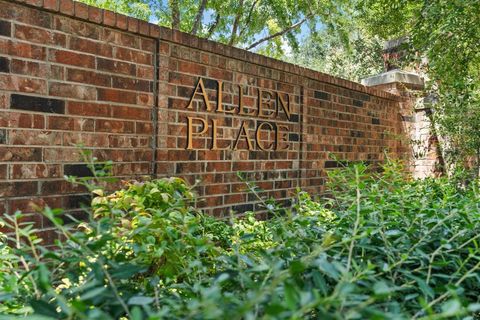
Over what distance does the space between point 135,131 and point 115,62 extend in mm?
480

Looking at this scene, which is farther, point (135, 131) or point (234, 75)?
point (234, 75)

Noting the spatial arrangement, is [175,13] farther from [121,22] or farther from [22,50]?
[22,50]

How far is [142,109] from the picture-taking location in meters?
3.24

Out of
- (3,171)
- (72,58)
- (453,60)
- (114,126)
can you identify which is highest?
(453,60)

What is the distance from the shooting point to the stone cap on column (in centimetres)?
677

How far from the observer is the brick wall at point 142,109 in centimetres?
262

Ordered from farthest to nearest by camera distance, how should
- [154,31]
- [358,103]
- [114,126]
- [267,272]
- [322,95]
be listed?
1. [358,103]
2. [322,95]
3. [154,31]
4. [114,126]
5. [267,272]

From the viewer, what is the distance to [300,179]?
15.8 feet

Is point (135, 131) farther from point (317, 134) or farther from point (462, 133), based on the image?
point (462, 133)

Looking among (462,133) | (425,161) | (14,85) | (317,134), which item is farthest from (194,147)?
(425,161)

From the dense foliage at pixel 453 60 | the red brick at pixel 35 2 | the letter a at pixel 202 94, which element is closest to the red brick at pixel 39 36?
the red brick at pixel 35 2

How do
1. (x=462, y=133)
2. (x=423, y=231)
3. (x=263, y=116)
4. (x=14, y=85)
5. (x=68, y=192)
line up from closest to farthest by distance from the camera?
(x=423, y=231) → (x=14, y=85) → (x=68, y=192) → (x=263, y=116) → (x=462, y=133)

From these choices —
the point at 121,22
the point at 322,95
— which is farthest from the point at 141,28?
the point at 322,95

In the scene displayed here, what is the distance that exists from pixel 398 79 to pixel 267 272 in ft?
20.7
